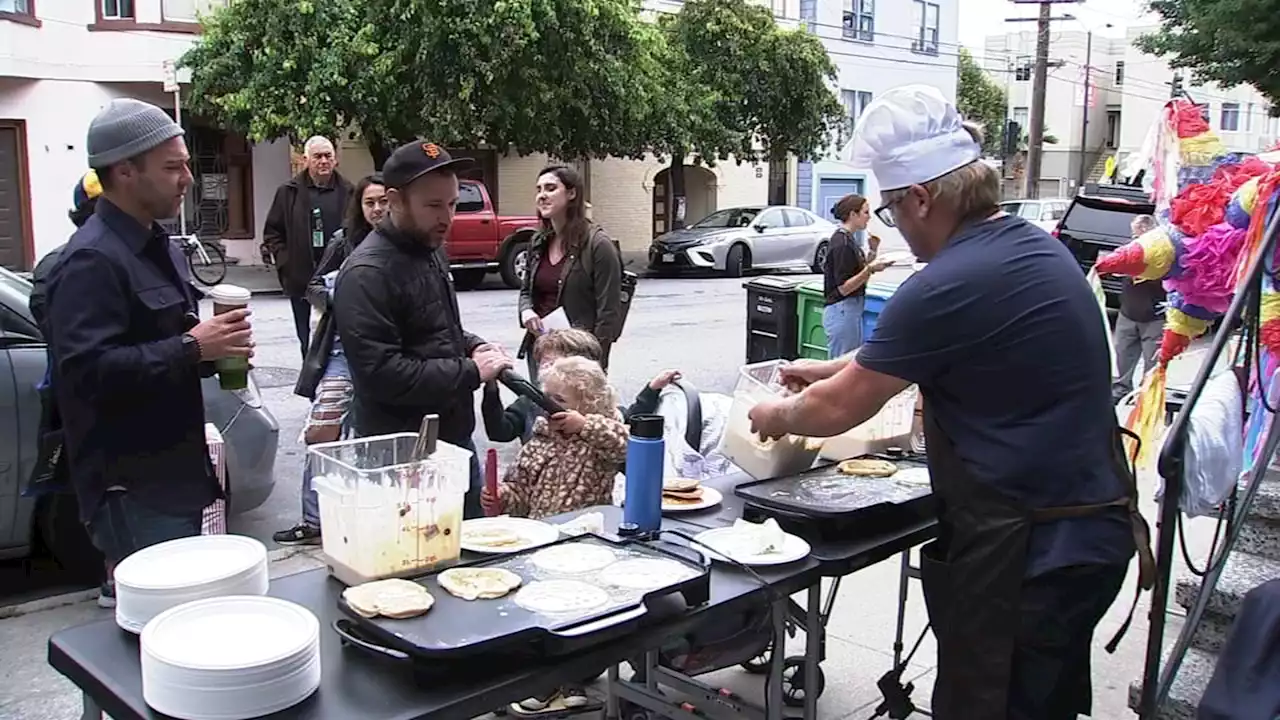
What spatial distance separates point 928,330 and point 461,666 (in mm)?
1240

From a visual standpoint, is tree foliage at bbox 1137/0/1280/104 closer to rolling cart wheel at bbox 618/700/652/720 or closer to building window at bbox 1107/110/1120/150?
rolling cart wheel at bbox 618/700/652/720

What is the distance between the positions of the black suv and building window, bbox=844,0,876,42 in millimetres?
18979

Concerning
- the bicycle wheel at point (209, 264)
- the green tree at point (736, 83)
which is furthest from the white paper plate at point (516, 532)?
the green tree at point (736, 83)

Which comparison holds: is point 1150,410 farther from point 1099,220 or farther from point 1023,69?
point 1023,69

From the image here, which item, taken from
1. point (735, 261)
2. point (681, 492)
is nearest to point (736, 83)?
point (735, 261)

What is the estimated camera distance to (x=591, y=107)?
18.7m

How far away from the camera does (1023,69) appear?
51.1 meters

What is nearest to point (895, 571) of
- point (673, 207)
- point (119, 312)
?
point (119, 312)

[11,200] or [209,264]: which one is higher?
[11,200]

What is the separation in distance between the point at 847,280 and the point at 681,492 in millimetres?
5388

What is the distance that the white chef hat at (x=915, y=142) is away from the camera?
8.52 ft

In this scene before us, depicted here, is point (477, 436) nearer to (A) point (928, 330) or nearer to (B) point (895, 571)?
(B) point (895, 571)

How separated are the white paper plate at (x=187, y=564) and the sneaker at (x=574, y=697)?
176 centimetres

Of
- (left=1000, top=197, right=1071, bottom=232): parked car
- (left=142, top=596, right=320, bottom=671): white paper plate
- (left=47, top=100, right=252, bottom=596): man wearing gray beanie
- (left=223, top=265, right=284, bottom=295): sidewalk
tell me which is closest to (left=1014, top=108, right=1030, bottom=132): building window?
(left=1000, top=197, right=1071, bottom=232): parked car
